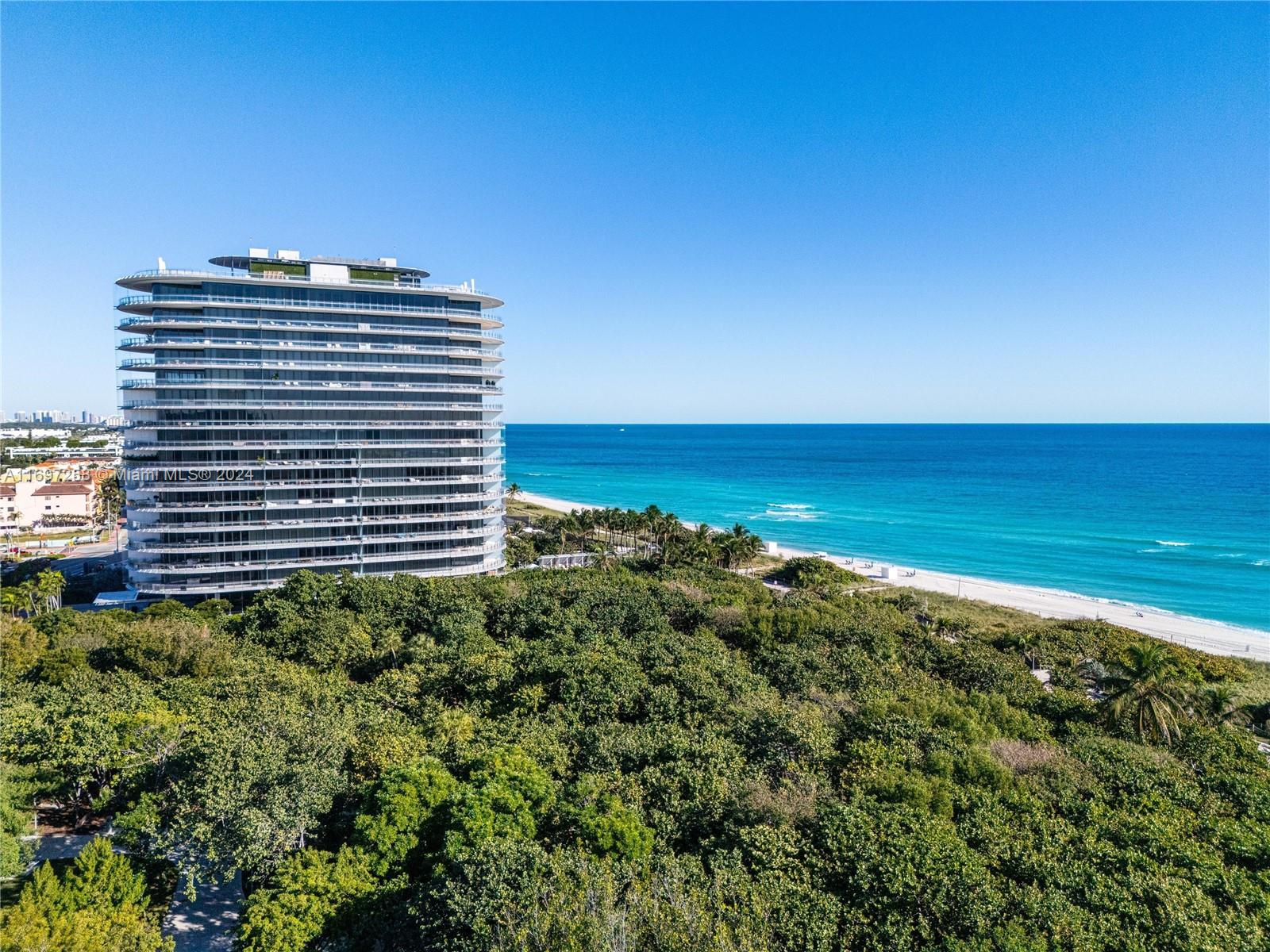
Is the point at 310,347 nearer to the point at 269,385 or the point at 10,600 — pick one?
the point at 269,385

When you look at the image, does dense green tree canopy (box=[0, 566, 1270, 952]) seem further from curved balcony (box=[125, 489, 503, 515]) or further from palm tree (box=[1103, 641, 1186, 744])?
curved balcony (box=[125, 489, 503, 515])

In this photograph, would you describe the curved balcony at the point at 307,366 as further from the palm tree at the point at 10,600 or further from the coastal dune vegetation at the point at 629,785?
the coastal dune vegetation at the point at 629,785

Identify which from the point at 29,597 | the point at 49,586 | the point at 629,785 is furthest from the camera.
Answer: the point at 49,586

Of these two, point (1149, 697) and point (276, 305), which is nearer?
point (1149, 697)

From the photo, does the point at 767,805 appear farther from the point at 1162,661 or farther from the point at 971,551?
the point at 971,551

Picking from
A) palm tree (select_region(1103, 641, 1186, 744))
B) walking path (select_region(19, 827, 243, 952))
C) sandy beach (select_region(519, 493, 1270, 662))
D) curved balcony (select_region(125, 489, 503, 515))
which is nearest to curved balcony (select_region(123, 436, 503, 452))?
curved balcony (select_region(125, 489, 503, 515))

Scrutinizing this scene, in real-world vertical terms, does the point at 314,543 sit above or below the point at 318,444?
below

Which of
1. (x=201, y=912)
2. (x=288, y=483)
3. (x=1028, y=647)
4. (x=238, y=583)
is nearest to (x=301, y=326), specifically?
(x=288, y=483)

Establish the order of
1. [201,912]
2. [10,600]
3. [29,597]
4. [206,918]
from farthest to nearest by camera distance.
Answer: [29,597] → [10,600] → [201,912] → [206,918]
